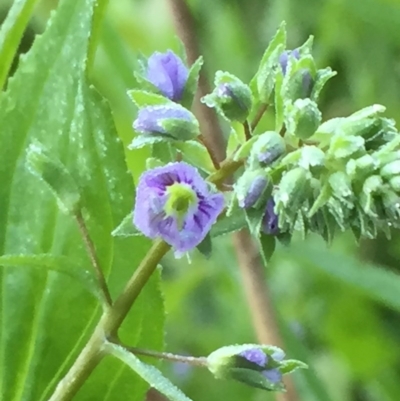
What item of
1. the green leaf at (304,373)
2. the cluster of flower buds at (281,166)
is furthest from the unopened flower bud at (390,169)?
the green leaf at (304,373)

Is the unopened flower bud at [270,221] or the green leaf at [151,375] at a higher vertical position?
the unopened flower bud at [270,221]

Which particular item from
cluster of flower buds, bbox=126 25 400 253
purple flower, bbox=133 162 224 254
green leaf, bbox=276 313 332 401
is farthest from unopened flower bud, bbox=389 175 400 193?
green leaf, bbox=276 313 332 401

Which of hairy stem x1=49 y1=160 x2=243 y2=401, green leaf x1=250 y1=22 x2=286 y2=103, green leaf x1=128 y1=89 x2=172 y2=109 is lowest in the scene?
hairy stem x1=49 y1=160 x2=243 y2=401

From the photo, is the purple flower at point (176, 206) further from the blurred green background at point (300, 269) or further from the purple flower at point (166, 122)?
the blurred green background at point (300, 269)

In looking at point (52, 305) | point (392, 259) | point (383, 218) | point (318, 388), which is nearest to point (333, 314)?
point (392, 259)

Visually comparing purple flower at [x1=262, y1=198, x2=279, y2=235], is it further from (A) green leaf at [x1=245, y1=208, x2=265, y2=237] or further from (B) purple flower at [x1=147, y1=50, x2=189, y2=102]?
(B) purple flower at [x1=147, y1=50, x2=189, y2=102]

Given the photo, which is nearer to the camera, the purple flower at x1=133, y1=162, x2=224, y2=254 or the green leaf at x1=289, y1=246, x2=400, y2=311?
the purple flower at x1=133, y1=162, x2=224, y2=254

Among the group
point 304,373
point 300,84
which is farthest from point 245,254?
point 300,84

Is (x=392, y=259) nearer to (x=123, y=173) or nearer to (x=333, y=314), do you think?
(x=333, y=314)
